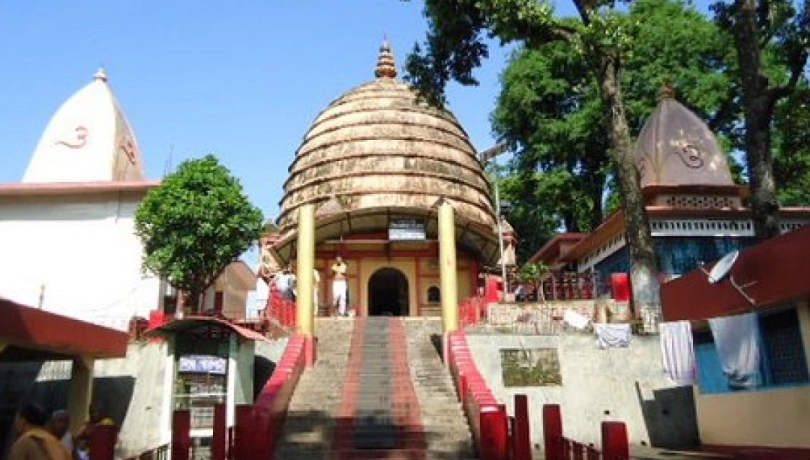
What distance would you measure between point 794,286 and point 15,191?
20.3 meters

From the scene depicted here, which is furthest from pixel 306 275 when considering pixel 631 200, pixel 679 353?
pixel 679 353

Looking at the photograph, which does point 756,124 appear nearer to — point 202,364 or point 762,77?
point 762,77

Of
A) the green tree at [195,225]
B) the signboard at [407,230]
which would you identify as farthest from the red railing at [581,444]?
the signboard at [407,230]

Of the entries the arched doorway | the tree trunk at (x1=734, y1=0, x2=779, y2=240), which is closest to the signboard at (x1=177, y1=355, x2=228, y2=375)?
the tree trunk at (x1=734, y1=0, x2=779, y2=240)

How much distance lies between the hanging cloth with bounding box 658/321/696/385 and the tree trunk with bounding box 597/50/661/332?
1.04 meters

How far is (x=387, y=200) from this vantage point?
24.7 metres

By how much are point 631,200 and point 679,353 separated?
9.40 ft

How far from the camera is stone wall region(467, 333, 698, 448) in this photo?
528 inches

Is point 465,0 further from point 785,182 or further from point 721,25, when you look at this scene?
point 785,182

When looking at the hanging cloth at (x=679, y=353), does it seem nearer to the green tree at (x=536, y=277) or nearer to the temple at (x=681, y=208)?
the green tree at (x=536, y=277)

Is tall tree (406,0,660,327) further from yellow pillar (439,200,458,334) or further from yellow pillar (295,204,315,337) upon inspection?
yellow pillar (295,204,315,337)

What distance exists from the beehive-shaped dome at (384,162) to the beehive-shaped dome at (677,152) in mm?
5552

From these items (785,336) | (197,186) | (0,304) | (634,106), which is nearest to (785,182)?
(634,106)

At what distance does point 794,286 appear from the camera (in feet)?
31.4
